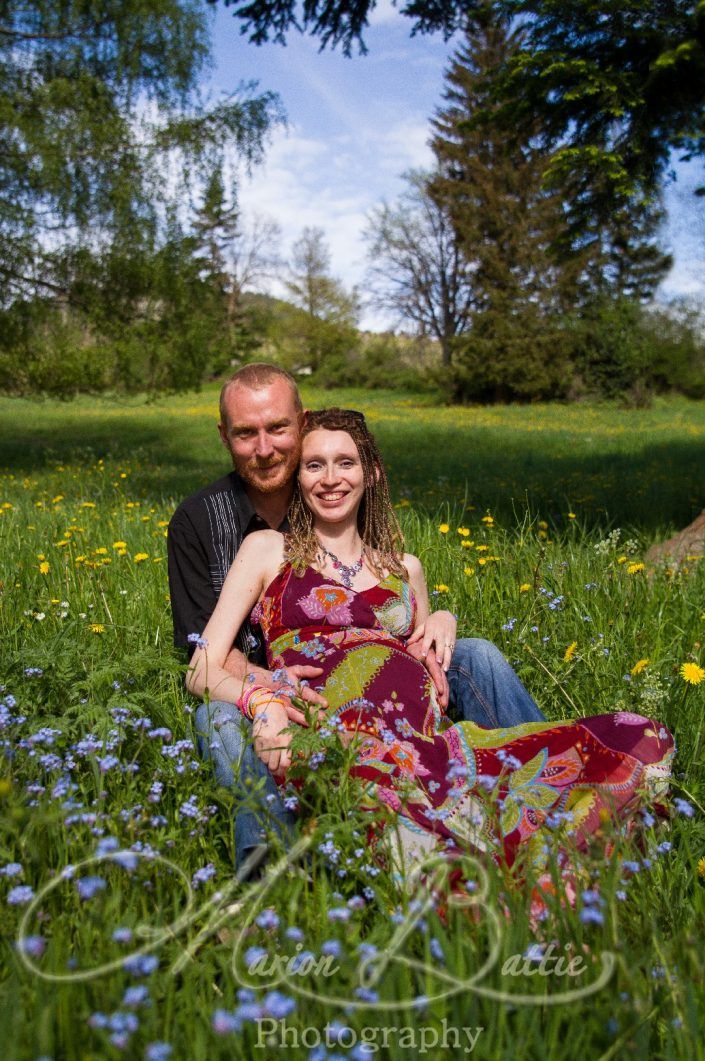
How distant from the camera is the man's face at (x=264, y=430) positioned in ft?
8.69

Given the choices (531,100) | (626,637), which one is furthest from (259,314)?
(626,637)

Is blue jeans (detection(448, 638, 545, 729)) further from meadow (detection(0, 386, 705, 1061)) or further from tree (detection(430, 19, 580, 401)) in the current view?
tree (detection(430, 19, 580, 401))

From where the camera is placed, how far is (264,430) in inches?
104

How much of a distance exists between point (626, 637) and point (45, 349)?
32.4 ft

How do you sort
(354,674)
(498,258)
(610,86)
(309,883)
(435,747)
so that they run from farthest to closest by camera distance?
(498,258), (610,86), (354,674), (435,747), (309,883)

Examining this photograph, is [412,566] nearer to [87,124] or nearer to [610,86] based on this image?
[610,86]

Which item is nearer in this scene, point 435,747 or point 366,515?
point 435,747

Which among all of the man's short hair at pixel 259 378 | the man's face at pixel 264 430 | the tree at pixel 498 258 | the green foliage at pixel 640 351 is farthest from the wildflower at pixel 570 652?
the tree at pixel 498 258

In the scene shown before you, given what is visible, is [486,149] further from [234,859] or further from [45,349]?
[234,859]

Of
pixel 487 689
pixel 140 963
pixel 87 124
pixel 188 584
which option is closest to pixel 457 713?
pixel 487 689

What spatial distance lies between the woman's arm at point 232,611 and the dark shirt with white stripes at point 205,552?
0.17 metres

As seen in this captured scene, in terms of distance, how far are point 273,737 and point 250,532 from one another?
0.94 meters

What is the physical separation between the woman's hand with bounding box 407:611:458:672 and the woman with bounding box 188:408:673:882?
2 cm

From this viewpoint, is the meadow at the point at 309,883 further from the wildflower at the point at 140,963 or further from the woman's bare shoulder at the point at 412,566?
the woman's bare shoulder at the point at 412,566
